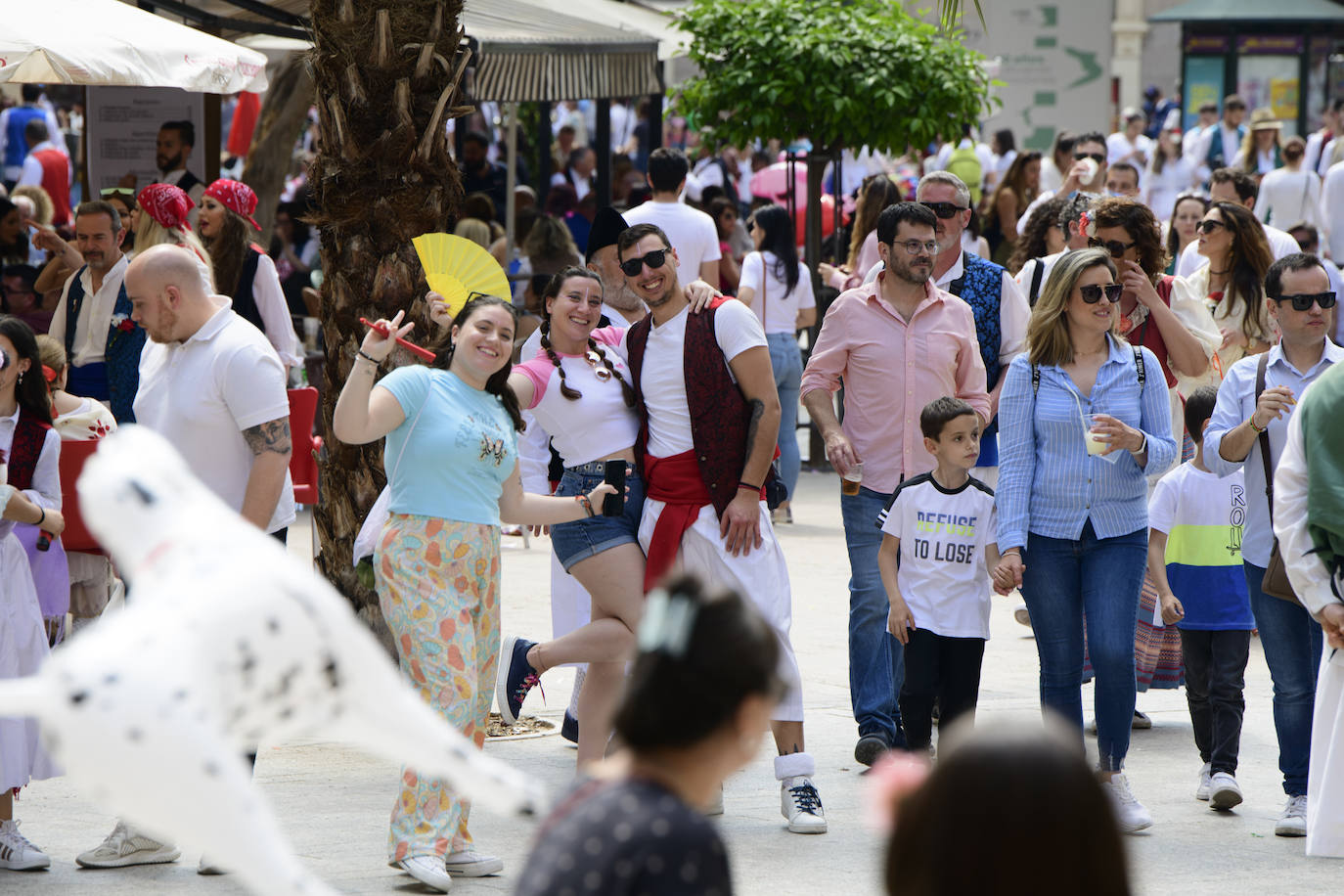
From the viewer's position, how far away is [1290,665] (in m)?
5.72

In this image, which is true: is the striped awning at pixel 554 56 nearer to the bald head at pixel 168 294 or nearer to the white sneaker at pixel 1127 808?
the bald head at pixel 168 294

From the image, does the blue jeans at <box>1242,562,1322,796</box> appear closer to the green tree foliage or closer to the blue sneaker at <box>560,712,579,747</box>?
the blue sneaker at <box>560,712,579,747</box>

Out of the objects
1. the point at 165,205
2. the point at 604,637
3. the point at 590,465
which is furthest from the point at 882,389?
the point at 165,205

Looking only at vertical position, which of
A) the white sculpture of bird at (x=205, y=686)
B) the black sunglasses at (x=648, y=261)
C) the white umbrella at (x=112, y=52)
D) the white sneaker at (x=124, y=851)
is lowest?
the white sneaker at (x=124, y=851)

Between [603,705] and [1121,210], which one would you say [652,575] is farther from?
[1121,210]

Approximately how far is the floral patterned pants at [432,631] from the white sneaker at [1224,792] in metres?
2.58

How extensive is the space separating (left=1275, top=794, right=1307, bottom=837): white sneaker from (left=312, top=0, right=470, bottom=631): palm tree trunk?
11.6 feet

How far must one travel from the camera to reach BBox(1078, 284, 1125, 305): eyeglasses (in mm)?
5840

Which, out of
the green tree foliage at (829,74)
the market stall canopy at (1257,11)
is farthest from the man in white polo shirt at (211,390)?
the market stall canopy at (1257,11)

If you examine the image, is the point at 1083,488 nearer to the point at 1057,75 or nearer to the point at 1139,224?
the point at 1139,224

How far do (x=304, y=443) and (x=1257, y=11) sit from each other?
895 inches

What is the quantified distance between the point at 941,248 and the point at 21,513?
363 cm

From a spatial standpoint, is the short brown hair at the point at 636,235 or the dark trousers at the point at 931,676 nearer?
the short brown hair at the point at 636,235

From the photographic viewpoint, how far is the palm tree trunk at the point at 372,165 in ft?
22.7
